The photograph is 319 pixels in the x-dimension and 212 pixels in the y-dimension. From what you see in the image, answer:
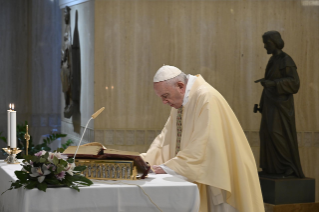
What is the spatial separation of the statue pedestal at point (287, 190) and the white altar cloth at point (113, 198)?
396 centimetres

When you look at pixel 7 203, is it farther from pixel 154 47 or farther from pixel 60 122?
pixel 60 122

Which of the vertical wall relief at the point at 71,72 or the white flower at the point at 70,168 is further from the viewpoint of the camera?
the vertical wall relief at the point at 71,72

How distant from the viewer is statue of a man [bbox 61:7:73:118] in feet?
26.7

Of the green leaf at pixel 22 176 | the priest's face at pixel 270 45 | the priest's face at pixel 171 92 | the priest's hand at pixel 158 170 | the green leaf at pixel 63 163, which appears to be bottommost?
the priest's hand at pixel 158 170

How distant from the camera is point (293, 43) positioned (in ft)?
25.8

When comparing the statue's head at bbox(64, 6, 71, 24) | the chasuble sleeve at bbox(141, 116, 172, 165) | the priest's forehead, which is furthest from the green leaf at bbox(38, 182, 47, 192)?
the statue's head at bbox(64, 6, 71, 24)

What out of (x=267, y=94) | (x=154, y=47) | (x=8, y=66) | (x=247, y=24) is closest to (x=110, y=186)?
(x=267, y=94)

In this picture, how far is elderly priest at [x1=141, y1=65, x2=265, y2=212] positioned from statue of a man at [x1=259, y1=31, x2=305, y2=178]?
2930 mm

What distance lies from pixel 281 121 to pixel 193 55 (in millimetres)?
1800

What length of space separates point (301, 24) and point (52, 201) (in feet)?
20.5

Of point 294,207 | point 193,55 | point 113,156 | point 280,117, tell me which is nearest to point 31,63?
point 193,55

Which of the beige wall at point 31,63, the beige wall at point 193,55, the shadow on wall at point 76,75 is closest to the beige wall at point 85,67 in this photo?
the shadow on wall at point 76,75

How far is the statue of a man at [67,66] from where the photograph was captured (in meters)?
8.15

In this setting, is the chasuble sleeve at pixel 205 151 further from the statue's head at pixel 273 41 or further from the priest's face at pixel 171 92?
the statue's head at pixel 273 41
